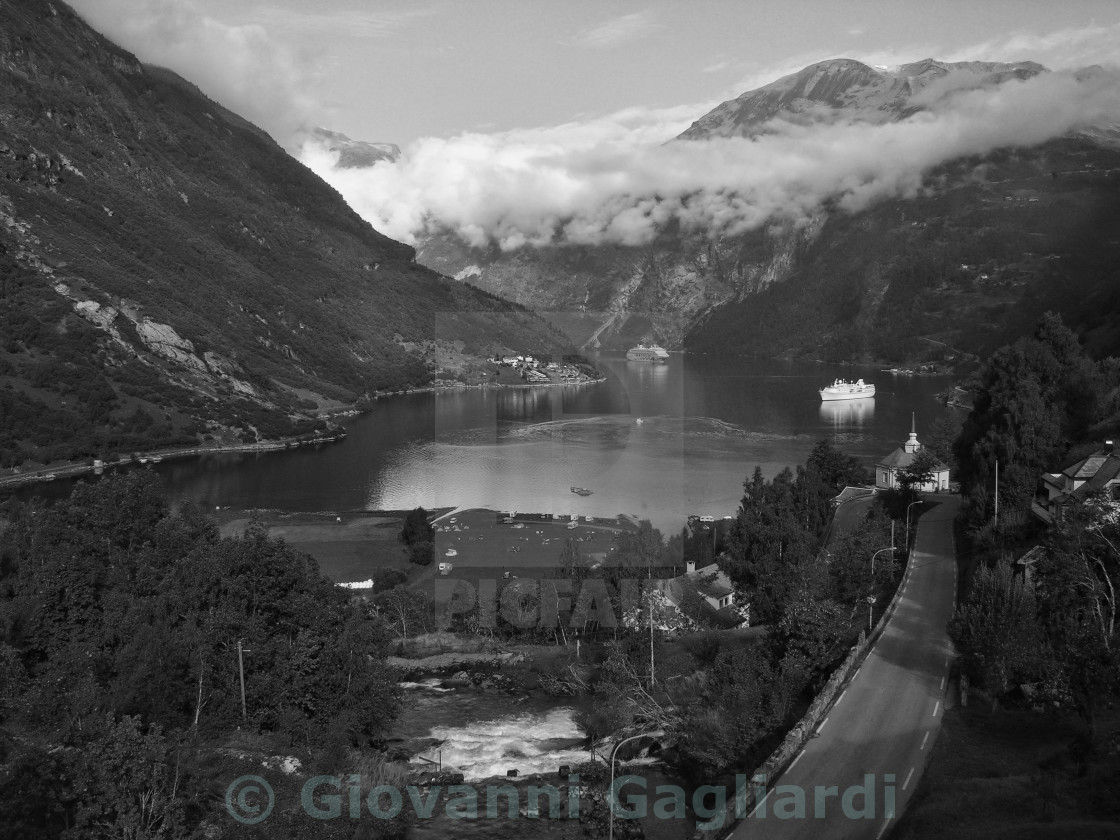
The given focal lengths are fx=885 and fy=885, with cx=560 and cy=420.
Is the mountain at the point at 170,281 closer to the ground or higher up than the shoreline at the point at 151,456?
higher up

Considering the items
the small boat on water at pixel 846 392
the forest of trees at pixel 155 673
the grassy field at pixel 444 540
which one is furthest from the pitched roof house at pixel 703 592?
the small boat on water at pixel 846 392

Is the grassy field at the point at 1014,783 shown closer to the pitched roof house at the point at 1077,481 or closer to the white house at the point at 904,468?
the pitched roof house at the point at 1077,481

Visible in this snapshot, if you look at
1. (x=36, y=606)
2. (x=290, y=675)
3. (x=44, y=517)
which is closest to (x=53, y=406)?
(x=44, y=517)

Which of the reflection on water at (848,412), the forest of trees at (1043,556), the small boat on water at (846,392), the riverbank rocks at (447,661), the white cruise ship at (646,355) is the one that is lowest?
the riverbank rocks at (447,661)

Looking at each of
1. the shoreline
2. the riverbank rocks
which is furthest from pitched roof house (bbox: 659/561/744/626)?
the shoreline

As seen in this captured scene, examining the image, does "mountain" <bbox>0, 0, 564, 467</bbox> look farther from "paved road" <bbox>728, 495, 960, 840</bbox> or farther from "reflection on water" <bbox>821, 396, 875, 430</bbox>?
"paved road" <bbox>728, 495, 960, 840</bbox>

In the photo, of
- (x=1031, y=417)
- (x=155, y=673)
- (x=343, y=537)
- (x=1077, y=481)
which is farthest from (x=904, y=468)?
(x=155, y=673)

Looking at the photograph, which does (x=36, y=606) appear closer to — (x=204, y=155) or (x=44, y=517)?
(x=44, y=517)
